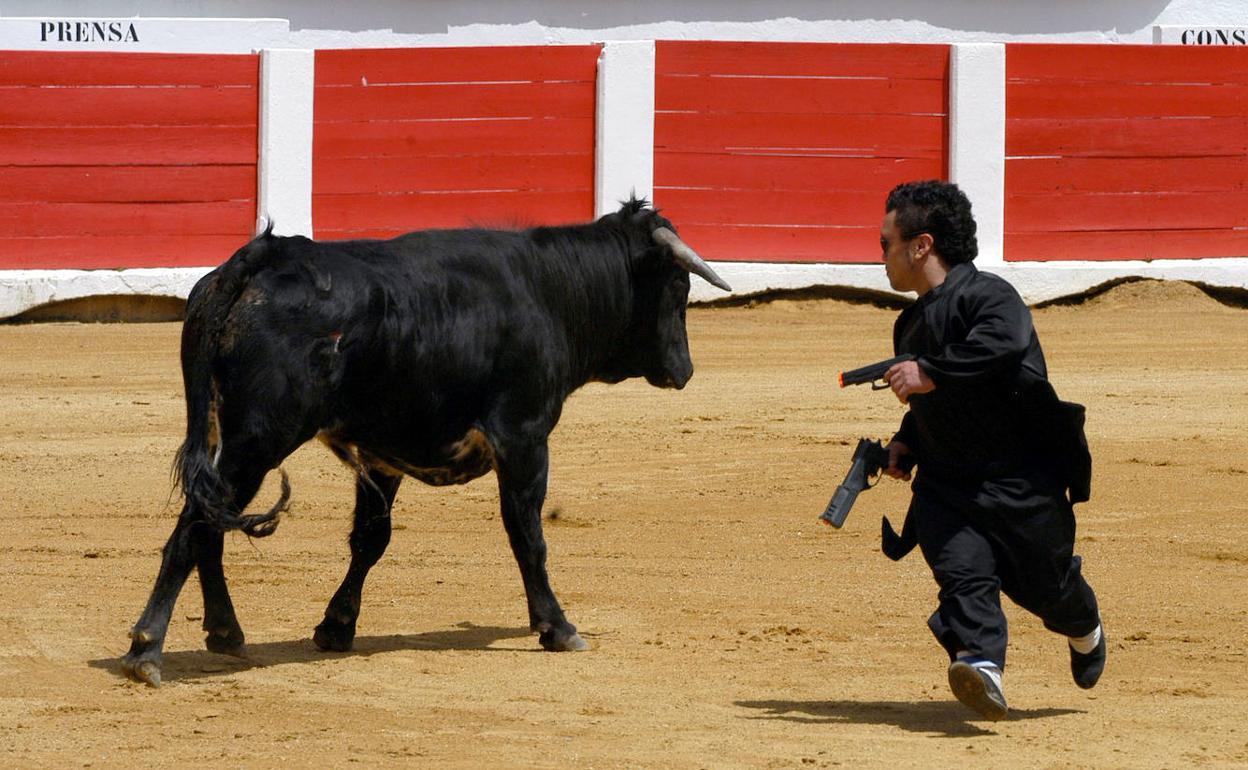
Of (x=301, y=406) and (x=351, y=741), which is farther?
(x=301, y=406)

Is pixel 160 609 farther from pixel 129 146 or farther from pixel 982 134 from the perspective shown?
pixel 982 134

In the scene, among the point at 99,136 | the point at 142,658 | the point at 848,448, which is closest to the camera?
the point at 142,658

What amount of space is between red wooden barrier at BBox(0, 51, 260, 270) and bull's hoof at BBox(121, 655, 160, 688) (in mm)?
8637

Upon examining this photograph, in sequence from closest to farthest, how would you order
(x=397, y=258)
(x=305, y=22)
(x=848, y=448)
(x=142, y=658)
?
1. (x=142, y=658)
2. (x=397, y=258)
3. (x=848, y=448)
4. (x=305, y=22)

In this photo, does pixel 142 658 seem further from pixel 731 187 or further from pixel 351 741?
pixel 731 187

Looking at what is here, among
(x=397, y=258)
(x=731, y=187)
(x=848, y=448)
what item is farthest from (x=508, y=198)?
(x=397, y=258)

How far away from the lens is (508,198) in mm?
13570

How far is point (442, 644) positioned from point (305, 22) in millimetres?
9613

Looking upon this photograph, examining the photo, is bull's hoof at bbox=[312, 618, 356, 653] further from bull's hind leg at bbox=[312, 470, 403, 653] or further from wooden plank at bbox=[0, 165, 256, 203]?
wooden plank at bbox=[0, 165, 256, 203]

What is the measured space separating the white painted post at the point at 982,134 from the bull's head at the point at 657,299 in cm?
765

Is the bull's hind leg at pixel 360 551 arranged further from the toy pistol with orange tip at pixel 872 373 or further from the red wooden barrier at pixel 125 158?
the red wooden barrier at pixel 125 158

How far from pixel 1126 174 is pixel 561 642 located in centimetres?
936

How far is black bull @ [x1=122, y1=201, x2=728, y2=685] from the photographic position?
501 centimetres

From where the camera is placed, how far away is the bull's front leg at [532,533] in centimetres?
554
